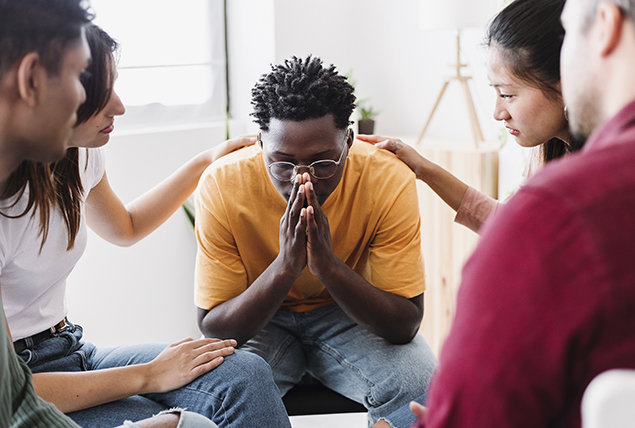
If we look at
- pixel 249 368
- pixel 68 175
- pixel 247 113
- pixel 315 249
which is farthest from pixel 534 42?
pixel 247 113

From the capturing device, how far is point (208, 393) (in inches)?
49.0

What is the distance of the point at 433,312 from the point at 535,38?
1.49 metres

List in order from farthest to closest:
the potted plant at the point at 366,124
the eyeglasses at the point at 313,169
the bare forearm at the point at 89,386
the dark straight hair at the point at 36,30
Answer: the potted plant at the point at 366,124, the eyeglasses at the point at 313,169, the bare forearm at the point at 89,386, the dark straight hair at the point at 36,30

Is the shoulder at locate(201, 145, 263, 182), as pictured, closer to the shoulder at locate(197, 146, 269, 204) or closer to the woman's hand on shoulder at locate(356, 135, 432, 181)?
the shoulder at locate(197, 146, 269, 204)

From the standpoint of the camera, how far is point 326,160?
1.37 meters

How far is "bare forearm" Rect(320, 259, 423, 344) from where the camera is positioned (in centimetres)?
137

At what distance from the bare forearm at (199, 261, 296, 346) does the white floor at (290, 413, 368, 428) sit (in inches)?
42.8

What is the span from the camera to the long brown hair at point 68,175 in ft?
3.70

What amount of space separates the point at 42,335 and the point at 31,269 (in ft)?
0.48

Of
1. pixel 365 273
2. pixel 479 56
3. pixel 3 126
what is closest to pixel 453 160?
pixel 479 56

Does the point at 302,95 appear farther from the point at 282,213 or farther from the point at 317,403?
the point at 317,403

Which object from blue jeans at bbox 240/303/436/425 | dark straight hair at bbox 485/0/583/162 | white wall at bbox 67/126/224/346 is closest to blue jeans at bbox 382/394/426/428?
blue jeans at bbox 240/303/436/425

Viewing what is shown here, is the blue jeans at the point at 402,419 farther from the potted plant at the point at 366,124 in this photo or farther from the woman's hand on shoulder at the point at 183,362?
the potted plant at the point at 366,124

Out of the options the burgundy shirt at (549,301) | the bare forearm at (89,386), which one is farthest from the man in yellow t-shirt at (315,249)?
the burgundy shirt at (549,301)
